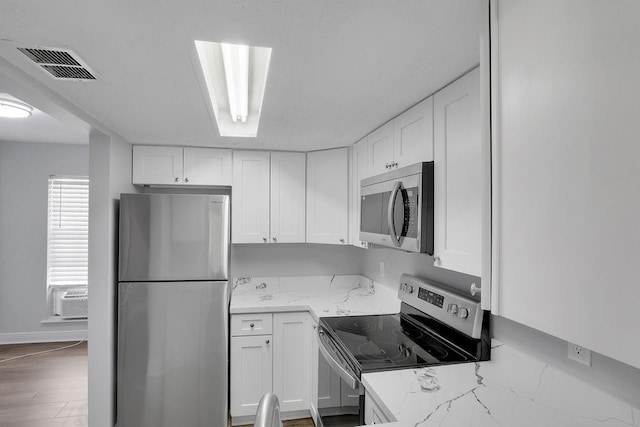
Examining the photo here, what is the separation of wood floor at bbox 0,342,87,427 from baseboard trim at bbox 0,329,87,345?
0.08 m

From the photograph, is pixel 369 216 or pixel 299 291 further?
pixel 299 291

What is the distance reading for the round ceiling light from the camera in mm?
2771

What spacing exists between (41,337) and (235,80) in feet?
→ 14.8

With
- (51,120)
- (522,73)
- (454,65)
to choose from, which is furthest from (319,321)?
(51,120)

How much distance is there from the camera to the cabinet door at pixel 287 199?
309 cm

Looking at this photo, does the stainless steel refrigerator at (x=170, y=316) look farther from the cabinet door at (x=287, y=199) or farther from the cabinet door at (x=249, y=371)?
the cabinet door at (x=287, y=199)

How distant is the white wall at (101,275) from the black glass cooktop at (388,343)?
5.07ft

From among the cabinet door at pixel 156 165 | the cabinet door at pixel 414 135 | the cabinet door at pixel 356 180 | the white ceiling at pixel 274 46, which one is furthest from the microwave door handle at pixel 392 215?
the cabinet door at pixel 156 165

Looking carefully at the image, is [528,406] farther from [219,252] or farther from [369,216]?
[219,252]

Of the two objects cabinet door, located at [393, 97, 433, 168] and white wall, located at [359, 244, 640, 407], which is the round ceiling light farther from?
white wall, located at [359, 244, 640, 407]

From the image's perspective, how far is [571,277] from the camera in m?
0.67

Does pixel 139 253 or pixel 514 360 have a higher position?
pixel 139 253

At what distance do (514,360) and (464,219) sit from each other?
2.09 ft

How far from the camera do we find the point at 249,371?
268 cm
